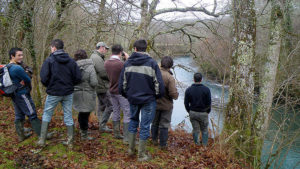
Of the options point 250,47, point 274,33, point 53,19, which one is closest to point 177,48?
point 274,33

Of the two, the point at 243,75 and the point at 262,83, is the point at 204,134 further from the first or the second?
the point at 262,83

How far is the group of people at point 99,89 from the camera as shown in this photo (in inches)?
138

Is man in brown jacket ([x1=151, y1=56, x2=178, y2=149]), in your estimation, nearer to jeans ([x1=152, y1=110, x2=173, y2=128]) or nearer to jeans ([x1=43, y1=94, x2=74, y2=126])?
jeans ([x1=152, y1=110, x2=173, y2=128])

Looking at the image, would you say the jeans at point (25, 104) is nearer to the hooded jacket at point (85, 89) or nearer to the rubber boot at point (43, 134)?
the rubber boot at point (43, 134)

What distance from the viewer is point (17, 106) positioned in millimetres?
4059

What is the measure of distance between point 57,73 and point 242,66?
3.20 metres

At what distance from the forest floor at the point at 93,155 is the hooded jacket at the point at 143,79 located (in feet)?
3.46

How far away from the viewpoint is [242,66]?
421 centimetres

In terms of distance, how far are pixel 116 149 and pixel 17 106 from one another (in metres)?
1.90

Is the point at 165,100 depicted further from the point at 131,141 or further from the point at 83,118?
the point at 83,118

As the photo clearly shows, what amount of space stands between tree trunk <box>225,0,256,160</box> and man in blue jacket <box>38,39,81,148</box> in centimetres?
283

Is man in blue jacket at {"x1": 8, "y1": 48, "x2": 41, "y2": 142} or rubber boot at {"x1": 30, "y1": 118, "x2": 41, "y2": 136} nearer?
man in blue jacket at {"x1": 8, "y1": 48, "x2": 41, "y2": 142}

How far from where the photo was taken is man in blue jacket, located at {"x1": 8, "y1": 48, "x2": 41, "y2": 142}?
385 centimetres

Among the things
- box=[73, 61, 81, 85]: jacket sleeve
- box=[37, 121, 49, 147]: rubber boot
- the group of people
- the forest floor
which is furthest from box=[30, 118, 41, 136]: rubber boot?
box=[73, 61, 81, 85]: jacket sleeve
